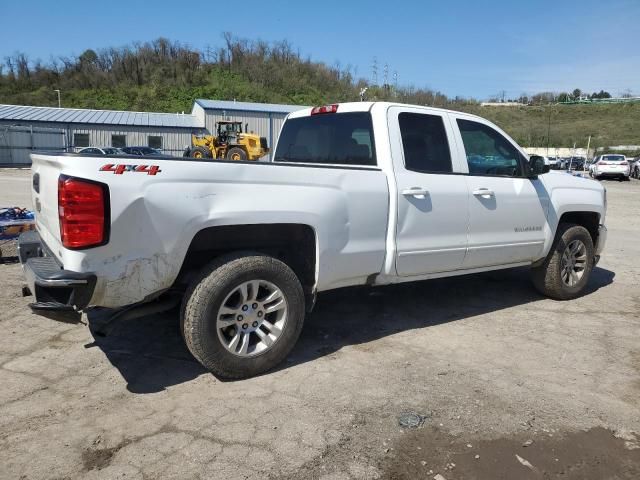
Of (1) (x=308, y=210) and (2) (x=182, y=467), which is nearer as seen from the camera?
(2) (x=182, y=467)

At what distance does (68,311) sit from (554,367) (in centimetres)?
344

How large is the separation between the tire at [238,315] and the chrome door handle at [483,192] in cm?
196

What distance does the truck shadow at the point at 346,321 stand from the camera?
3.79 metres

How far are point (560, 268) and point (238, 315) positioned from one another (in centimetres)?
381

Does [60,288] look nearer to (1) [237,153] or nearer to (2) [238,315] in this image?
(2) [238,315]

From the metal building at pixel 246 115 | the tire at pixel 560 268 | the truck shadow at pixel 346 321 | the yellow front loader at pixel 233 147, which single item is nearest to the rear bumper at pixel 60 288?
the truck shadow at pixel 346 321

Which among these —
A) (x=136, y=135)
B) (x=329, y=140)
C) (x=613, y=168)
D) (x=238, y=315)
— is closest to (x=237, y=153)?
(x=136, y=135)

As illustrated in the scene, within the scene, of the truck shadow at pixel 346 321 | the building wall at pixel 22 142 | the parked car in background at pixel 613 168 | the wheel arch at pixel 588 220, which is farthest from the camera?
the building wall at pixel 22 142

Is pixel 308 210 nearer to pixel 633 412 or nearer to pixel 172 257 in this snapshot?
pixel 172 257

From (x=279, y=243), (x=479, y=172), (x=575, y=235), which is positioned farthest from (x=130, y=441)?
(x=575, y=235)

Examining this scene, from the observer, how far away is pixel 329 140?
4.80m

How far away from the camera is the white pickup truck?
9.73ft

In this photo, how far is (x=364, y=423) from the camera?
3064 millimetres

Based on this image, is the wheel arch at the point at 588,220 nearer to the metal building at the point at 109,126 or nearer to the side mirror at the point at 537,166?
the side mirror at the point at 537,166
